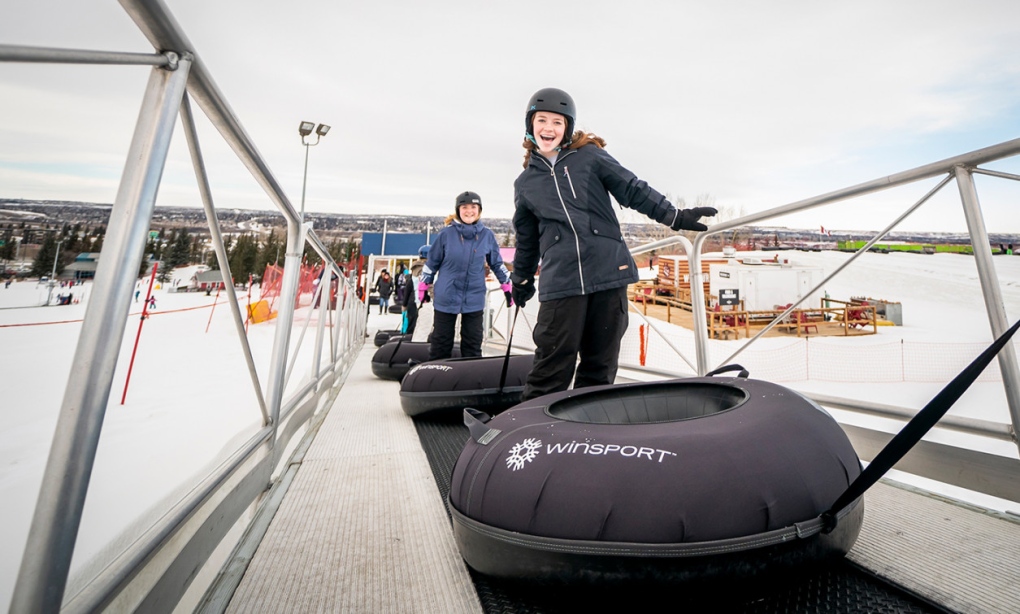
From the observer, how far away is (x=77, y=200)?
56cm

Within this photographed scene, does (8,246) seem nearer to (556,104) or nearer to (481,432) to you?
(481,432)

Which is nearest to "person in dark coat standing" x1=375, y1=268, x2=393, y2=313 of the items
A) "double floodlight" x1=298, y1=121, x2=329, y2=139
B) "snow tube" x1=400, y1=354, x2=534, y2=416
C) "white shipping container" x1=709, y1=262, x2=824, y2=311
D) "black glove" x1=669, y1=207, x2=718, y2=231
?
"double floodlight" x1=298, y1=121, x2=329, y2=139

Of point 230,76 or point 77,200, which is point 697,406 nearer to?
point 77,200

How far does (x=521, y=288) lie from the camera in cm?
193

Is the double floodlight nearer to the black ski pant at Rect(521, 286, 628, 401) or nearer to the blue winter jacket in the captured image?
the blue winter jacket

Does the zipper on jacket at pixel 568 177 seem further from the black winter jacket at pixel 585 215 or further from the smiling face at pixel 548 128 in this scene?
the smiling face at pixel 548 128

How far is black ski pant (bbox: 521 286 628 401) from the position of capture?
60.0 inches

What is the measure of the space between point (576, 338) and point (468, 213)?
5.84ft

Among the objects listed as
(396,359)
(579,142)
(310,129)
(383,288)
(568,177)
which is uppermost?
(310,129)

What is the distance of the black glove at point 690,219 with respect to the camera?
4.81 ft

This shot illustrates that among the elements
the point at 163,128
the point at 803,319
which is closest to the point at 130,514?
the point at 163,128

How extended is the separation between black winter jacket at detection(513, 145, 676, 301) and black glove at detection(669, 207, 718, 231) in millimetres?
26

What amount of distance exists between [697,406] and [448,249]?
2215mm

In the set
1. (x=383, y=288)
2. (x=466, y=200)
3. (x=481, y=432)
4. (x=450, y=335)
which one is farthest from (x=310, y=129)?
(x=481, y=432)
